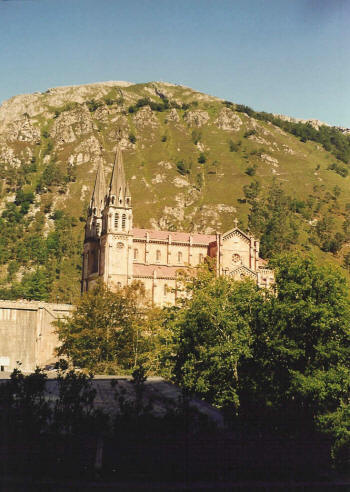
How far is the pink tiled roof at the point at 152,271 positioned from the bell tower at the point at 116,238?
1.66 m

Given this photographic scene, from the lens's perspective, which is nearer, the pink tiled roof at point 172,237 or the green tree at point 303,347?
the green tree at point 303,347

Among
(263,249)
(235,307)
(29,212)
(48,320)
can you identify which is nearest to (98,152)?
(29,212)

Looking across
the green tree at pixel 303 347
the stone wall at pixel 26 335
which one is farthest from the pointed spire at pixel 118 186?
the green tree at pixel 303 347

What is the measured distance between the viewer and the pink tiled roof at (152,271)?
7425 centimetres

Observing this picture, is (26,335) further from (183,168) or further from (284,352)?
(183,168)

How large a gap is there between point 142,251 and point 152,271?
17.9ft

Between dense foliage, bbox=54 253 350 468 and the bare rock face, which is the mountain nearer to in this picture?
the bare rock face

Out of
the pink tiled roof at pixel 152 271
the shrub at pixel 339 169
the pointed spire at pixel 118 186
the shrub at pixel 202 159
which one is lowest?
the pink tiled roof at pixel 152 271

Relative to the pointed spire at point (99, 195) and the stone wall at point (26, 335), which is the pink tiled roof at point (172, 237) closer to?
the pointed spire at point (99, 195)

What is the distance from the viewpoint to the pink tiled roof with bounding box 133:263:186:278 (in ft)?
244

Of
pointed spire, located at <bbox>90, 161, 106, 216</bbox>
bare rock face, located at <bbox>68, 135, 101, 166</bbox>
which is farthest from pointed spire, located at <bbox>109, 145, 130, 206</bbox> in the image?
bare rock face, located at <bbox>68, 135, 101, 166</bbox>

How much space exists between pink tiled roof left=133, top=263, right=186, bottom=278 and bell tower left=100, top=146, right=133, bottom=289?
1.66 m

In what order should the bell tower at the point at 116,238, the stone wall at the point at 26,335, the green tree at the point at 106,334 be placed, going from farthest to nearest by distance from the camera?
the bell tower at the point at 116,238
the stone wall at the point at 26,335
the green tree at the point at 106,334

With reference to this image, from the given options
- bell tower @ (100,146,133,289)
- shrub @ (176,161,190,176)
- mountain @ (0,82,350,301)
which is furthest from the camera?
shrub @ (176,161,190,176)
